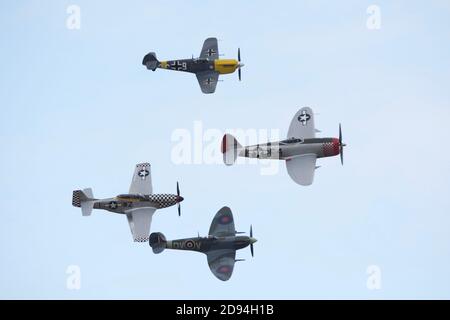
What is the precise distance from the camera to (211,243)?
187ft

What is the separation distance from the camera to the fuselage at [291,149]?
58.3 m

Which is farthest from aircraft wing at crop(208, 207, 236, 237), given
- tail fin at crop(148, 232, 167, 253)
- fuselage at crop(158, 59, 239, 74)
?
fuselage at crop(158, 59, 239, 74)

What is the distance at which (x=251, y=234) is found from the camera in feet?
188

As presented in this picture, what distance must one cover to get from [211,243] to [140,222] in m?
4.22

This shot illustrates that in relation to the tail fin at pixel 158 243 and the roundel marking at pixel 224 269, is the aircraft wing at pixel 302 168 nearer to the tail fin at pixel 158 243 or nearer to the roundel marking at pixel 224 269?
the roundel marking at pixel 224 269

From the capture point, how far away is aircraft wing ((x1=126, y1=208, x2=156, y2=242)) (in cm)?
5803

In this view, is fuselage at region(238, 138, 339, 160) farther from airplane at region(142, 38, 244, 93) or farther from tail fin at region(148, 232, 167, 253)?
tail fin at region(148, 232, 167, 253)

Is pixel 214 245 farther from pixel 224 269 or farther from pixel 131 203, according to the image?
pixel 131 203

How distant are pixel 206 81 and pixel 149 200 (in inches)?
309

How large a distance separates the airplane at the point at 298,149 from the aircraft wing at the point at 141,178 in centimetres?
437

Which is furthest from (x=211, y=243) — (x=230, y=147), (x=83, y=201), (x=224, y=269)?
(x=83, y=201)

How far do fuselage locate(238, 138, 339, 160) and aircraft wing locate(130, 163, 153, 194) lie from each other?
516 cm

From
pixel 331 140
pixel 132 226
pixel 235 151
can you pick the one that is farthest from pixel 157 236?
pixel 331 140
